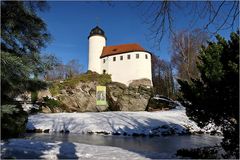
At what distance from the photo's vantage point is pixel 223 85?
23.5 ft

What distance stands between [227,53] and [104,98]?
25.8 metres

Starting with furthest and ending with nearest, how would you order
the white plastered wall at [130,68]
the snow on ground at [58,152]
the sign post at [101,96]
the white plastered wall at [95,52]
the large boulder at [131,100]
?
the white plastered wall at [95,52] < the white plastered wall at [130,68] < the sign post at [101,96] < the large boulder at [131,100] < the snow on ground at [58,152]

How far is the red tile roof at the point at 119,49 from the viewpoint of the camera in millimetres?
43428

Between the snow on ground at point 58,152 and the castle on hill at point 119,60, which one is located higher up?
the castle on hill at point 119,60

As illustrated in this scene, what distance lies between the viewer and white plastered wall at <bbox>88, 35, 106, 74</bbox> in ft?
149

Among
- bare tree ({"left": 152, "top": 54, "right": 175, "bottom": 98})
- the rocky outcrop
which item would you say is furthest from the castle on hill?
the rocky outcrop

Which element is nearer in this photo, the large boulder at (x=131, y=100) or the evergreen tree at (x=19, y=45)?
the evergreen tree at (x=19, y=45)

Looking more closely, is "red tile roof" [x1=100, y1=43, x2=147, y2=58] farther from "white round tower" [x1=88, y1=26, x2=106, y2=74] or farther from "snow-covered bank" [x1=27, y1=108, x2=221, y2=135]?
"snow-covered bank" [x1=27, y1=108, x2=221, y2=135]

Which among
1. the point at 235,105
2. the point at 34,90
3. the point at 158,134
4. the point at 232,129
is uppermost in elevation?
the point at 34,90

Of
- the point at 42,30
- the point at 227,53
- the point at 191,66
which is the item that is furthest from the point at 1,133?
the point at 191,66

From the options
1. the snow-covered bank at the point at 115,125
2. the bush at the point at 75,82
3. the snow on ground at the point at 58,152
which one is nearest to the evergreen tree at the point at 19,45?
A: the snow on ground at the point at 58,152

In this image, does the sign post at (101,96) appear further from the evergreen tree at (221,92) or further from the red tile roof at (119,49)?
the evergreen tree at (221,92)

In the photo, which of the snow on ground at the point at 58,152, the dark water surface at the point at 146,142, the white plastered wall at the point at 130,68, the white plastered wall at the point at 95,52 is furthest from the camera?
the white plastered wall at the point at 95,52

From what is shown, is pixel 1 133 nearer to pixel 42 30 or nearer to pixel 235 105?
pixel 42 30
